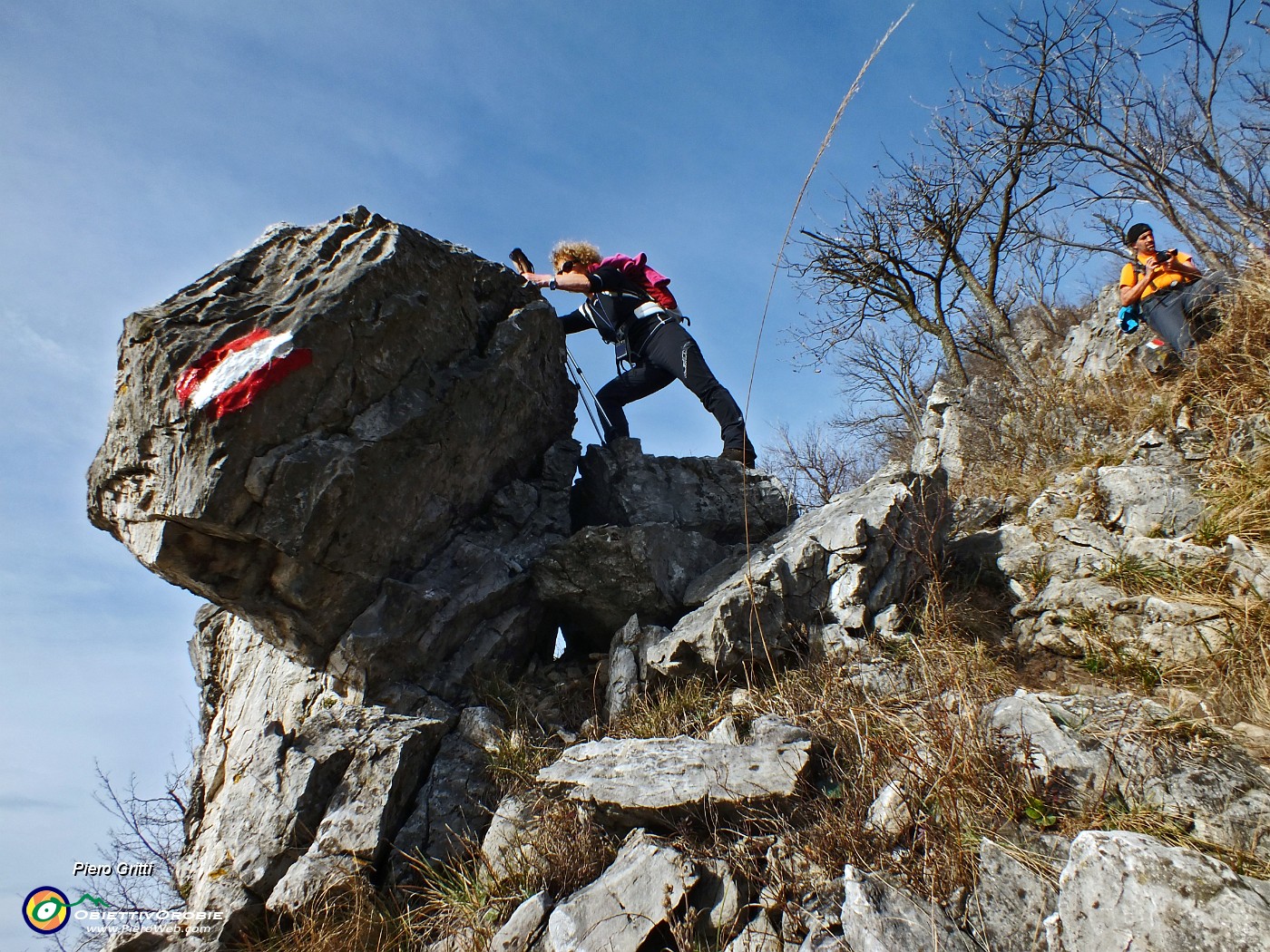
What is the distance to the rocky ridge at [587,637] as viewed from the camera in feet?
9.36

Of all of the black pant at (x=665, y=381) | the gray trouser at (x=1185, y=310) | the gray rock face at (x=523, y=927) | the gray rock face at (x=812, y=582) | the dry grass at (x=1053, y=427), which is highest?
the black pant at (x=665, y=381)

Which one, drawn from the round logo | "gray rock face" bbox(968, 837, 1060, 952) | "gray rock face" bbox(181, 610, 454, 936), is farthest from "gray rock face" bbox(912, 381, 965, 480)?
the round logo

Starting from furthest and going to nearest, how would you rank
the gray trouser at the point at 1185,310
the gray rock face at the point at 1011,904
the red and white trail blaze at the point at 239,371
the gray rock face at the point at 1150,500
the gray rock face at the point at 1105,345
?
the gray rock face at the point at 1105,345
the gray trouser at the point at 1185,310
the gray rock face at the point at 1150,500
the red and white trail blaze at the point at 239,371
the gray rock face at the point at 1011,904

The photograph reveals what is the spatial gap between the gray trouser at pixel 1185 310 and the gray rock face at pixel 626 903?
5.98 metres

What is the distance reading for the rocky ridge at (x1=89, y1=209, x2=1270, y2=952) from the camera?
112 inches

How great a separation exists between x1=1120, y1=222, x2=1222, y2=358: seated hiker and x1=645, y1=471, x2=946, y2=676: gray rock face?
295 cm

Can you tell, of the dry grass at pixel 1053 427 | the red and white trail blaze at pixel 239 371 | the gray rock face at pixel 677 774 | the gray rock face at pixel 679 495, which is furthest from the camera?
the dry grass at pixel 1053 427

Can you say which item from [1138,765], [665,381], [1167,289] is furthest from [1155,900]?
[1167,289]

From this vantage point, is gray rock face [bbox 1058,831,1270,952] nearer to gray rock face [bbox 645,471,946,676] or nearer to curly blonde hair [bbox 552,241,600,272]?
gray rock face [bbox 645,471,946,676]

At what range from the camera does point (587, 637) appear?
17.6 ft

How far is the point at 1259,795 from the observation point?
275 centimetres

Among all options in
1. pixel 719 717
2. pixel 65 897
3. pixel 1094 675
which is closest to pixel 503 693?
pixel 719 717

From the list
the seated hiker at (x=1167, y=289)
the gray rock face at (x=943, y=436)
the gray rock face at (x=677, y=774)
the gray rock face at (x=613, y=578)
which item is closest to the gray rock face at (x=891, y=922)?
the gray rock face at (x=677, y=774)

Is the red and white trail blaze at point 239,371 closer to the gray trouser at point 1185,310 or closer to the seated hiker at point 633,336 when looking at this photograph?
the seated hiker at point 633,336
